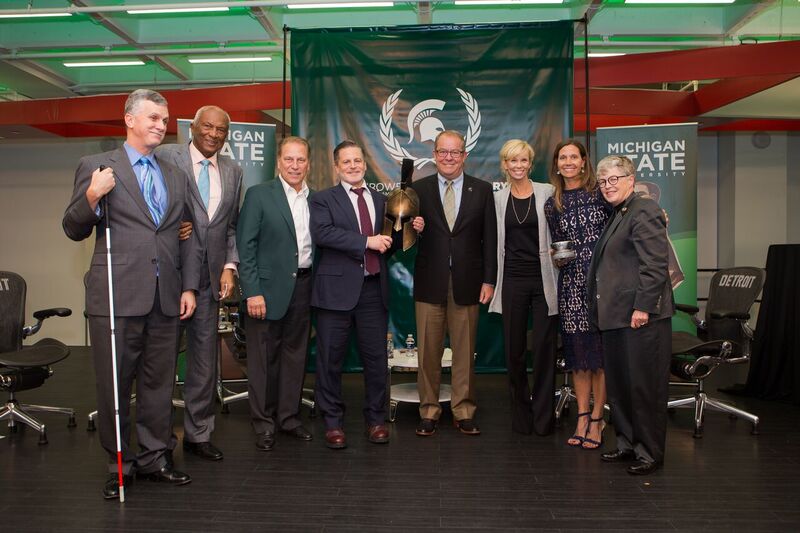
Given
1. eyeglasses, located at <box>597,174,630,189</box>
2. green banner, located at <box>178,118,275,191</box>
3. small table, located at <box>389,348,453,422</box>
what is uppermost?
green banner, located at <box>178,118,275,191</box>

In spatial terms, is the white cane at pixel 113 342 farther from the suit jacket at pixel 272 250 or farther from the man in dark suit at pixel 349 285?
the man in dark suit at pixel 349 285

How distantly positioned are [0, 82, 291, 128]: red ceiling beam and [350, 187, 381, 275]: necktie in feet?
12.8

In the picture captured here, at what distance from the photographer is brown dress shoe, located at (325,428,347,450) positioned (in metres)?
4.05

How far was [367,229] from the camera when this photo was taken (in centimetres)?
412

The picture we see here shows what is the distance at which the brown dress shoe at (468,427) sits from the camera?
4379 millimetres

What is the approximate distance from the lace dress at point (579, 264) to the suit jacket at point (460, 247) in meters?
0.39

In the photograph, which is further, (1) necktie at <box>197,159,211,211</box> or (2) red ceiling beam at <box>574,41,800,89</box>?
(2) red ceiling beam at <box>574,41,800,89</box>

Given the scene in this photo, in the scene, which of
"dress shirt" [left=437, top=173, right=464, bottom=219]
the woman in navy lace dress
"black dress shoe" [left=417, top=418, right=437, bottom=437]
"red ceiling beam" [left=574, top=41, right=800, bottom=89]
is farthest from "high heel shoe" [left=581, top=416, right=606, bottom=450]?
"red ceiling beam" [left=574, top=41, right=800, bottom=89]

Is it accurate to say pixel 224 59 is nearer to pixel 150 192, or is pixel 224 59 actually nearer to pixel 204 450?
pixel 150 192

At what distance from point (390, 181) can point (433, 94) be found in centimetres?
77

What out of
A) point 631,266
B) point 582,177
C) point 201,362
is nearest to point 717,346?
point 631,266

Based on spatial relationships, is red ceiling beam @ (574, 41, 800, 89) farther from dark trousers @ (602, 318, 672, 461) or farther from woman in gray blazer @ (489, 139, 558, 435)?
dark trousers @ (602, 318, 672, 461)

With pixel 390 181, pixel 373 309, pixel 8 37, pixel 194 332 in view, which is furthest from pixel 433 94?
pixel 8 37

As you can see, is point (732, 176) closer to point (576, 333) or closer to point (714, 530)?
point (576, 333)
